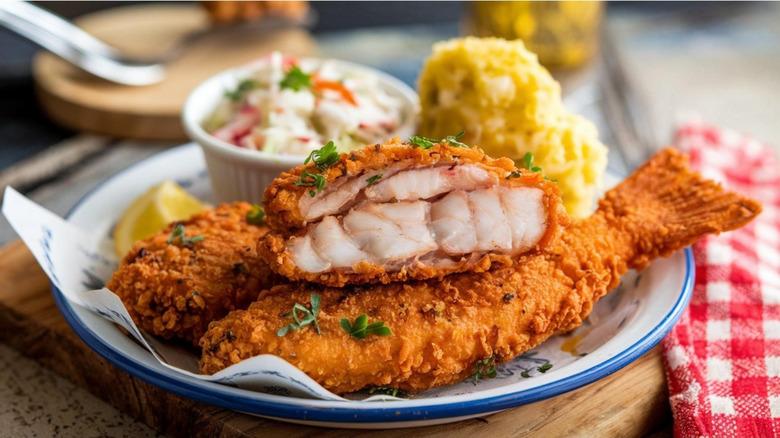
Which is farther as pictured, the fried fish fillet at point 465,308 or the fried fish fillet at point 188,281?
the fried fish fillet at point 188,281

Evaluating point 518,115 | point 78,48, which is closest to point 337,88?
point 518,115

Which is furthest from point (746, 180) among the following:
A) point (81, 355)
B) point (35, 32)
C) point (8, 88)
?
point (8, 88)

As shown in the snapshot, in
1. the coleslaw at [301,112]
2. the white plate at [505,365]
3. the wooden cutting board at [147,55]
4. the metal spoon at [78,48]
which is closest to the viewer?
the white plate at [505,365]

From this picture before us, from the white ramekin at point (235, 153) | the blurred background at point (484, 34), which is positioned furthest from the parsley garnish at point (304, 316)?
the blurred background at point (484, 34)

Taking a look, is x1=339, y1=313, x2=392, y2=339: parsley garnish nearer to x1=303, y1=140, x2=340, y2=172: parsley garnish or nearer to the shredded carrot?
x1=303, y1=140, x2=340, y2=172: parsley garnish

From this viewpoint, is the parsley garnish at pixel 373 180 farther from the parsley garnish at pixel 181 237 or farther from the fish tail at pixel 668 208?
the fish tail at pixel 668 208

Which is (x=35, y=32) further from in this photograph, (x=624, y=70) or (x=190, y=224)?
(x=624, y=70)
